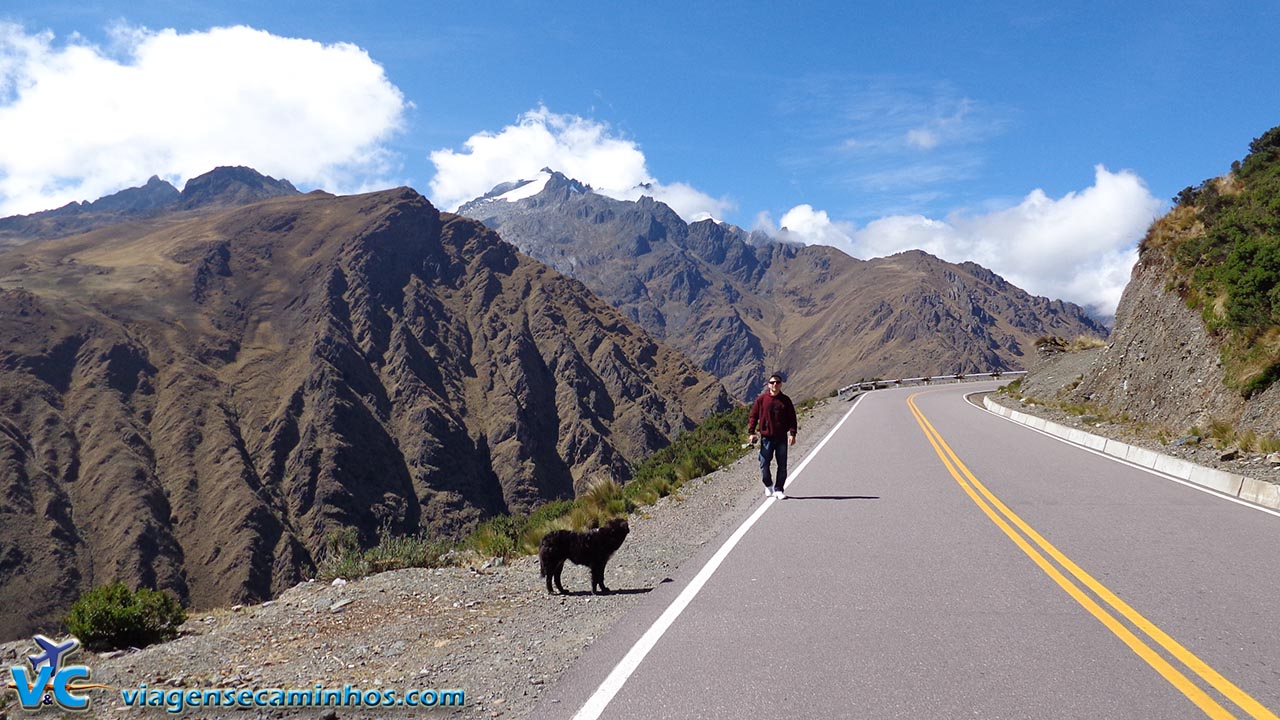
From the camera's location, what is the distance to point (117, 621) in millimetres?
6934

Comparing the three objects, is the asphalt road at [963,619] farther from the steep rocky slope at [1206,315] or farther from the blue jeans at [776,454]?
the steep rocky slope at [1206,315]

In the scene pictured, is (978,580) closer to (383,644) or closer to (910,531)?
(910,531)

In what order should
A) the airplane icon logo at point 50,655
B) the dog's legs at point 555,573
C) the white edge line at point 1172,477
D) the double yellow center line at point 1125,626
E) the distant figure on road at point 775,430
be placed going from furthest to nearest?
the distant figure on road at point 775,430, the white edge line at point 1172,477, the dog's legs at point 555,573, the airplane icon logo at point 50,655, the double yellow center line at point 1125,626

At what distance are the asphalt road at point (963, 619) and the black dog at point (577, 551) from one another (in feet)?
2.42

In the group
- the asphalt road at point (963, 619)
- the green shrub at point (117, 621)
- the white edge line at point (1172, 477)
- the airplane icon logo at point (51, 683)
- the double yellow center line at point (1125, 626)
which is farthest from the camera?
the white edge line at point (1172, 477)

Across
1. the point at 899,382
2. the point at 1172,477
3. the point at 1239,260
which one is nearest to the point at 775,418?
the point at 1172,477

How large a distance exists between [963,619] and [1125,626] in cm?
101

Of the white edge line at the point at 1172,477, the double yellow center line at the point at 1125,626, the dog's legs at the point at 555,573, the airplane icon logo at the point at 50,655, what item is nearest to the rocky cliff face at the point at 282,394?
the white edge line at the point at 1172,477

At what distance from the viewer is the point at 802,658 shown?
4.70 meters

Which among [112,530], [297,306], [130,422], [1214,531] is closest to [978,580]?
[1214,531]

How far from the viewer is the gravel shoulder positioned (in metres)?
4.76

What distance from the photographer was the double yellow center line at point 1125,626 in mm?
3955

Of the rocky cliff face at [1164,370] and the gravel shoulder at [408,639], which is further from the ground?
the rocky cliff face at [1164,370]

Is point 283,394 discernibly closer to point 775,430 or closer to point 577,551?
point 775,430
